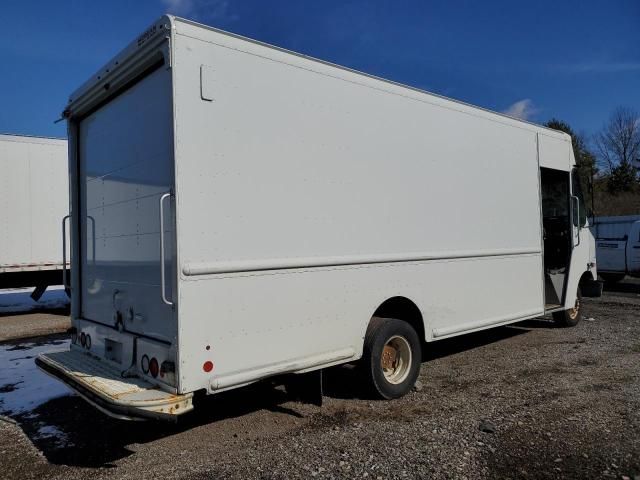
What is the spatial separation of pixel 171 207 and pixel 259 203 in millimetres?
729

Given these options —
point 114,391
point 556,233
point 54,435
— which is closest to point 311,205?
point 114,391

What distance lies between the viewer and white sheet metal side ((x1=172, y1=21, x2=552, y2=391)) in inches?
151

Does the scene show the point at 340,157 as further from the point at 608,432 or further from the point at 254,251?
the point at 608,432

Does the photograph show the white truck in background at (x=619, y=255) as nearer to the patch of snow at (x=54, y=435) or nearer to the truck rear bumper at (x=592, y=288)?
the truck rear bumper at (x=592, y=288)

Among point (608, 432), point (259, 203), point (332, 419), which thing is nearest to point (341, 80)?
point (259, 203)

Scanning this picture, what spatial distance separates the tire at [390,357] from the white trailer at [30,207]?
9.19 meters

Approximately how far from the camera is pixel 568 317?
8.84 meters

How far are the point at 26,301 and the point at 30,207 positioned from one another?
14.8ft

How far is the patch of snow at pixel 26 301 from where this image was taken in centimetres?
1341

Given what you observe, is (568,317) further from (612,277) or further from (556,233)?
(612,277)

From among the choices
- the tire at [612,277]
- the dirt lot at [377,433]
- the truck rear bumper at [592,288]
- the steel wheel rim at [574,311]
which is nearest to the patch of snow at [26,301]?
the dirt lot at [377,433]

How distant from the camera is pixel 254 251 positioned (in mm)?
4133

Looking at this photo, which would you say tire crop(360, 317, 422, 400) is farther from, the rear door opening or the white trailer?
the white trailer

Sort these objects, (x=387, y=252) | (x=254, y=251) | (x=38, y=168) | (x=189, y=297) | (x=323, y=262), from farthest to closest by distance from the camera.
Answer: (x=38, y=168) → (x=387, y=252) → (x=323, y=262) → (x=254, y=251) → (x=189, y=297)
